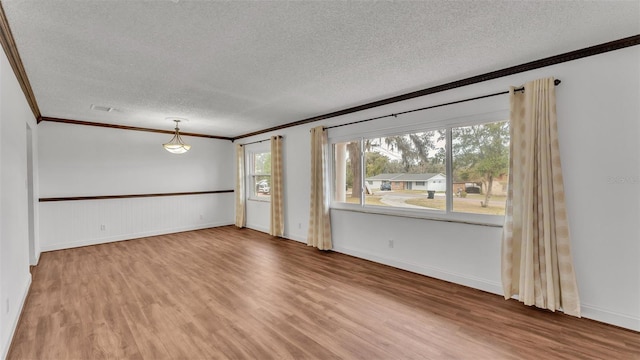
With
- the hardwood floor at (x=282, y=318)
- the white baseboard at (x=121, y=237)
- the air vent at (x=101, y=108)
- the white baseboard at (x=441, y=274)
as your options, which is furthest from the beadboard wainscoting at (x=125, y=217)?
the white baseboard at (x=441, y=274)

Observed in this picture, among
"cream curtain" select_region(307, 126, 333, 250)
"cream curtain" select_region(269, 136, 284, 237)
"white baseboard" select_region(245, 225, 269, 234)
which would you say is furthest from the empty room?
"white baseboard" select_region(245, 225, 269, 234)

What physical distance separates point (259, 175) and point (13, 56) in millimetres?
4717

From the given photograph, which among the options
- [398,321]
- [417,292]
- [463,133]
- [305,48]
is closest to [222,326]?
[398,321]

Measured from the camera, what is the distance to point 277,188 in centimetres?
571

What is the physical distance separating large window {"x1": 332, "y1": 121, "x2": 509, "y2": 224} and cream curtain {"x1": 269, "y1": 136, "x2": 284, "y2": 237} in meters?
1.48

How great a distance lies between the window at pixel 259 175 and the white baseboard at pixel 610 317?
548 cm

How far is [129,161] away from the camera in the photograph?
5.77 metres

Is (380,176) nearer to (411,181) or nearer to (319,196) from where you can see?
(411,181)

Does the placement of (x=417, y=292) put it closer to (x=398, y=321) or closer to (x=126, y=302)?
(x=398, y=321)

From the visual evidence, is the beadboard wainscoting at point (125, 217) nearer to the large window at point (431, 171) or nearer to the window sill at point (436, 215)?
the large window at point (431, 171)

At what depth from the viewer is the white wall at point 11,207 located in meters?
2.06

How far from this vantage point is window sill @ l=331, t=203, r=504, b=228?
3.05m

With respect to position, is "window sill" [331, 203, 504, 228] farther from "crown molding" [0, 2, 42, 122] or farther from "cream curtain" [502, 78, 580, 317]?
"crown molding" [0, 2, 42, 122]

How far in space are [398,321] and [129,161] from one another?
6028 mm
